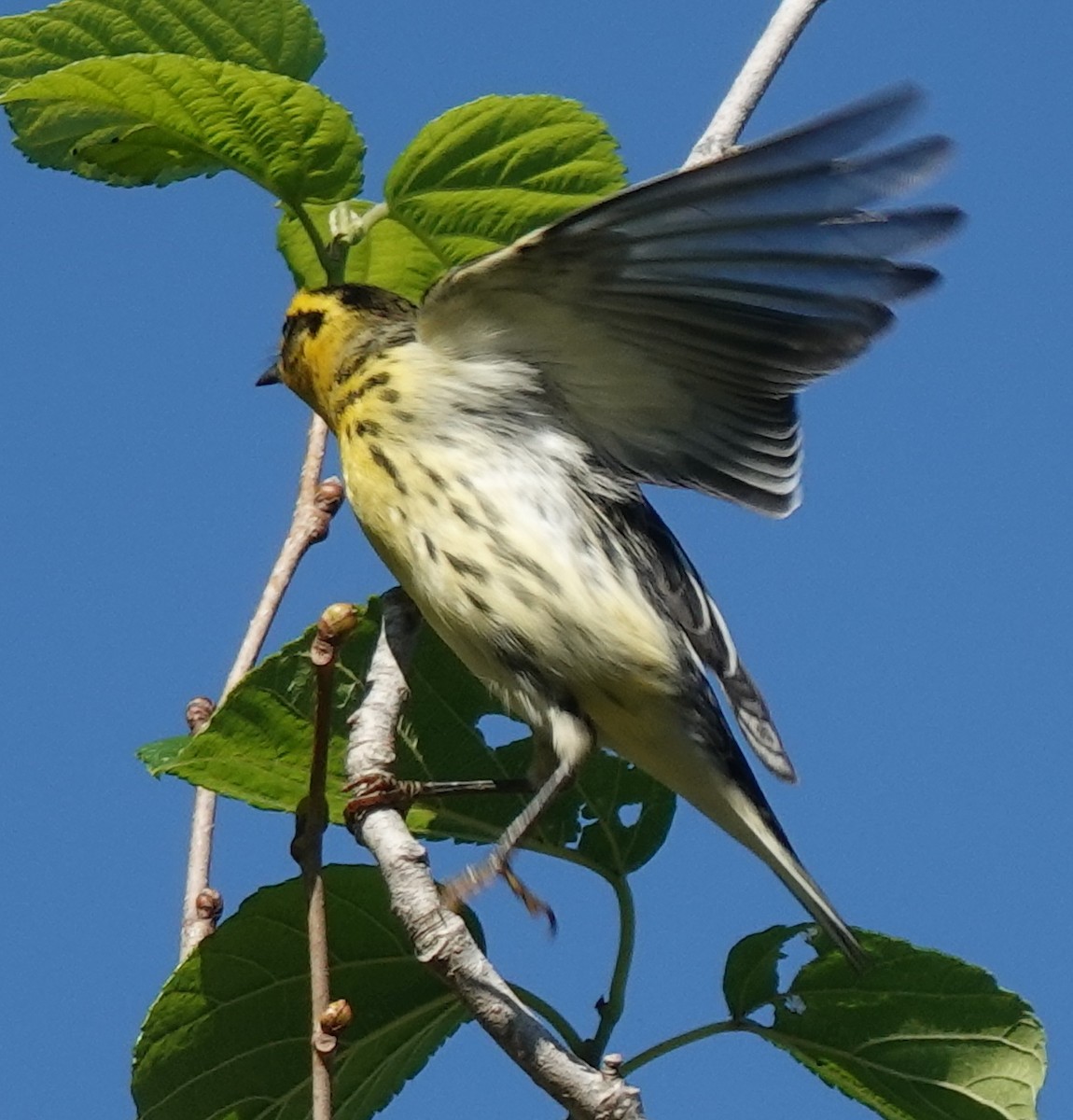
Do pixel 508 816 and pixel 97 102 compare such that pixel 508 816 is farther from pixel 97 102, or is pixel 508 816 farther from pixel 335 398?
pixel 97 102

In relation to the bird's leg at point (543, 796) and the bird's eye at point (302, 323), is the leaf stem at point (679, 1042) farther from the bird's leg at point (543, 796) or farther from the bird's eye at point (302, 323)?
the bird's eye at point (302, 323)

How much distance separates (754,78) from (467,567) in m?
1.00

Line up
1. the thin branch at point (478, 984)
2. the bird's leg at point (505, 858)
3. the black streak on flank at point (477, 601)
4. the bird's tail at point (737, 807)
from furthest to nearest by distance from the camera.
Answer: the bird's tail at point (737, 807) → the black streak on flank at point (477, 601) → the bird's leg at point (505, 858) → the thin branch at point (478, 984)

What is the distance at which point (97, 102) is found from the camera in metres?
3.47

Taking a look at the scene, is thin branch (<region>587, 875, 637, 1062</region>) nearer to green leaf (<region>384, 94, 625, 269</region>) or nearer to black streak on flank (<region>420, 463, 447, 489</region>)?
black streak on flank (<region>420, 463, 447, 489</region>)

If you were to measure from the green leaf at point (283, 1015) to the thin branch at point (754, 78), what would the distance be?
4.72ft

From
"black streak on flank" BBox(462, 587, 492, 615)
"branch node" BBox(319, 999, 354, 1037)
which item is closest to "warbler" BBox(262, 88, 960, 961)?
"black streak on flank" BBox(462, 587, 492, 615)

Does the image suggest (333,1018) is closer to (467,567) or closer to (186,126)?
(467,567)

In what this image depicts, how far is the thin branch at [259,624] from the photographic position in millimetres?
2918

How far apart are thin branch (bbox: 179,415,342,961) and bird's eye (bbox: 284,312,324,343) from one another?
0.53 m

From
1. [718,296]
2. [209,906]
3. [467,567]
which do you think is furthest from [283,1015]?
[718,296]

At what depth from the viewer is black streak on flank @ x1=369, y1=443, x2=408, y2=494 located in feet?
12.1

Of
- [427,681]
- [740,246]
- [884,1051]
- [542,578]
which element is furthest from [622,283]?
[884,1051]

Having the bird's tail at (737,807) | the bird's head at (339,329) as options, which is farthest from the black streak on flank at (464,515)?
the bird's tail at (737,807)
